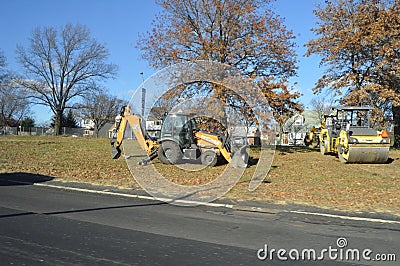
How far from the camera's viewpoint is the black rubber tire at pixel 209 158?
17719 millimetres

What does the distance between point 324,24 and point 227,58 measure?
13.0 m

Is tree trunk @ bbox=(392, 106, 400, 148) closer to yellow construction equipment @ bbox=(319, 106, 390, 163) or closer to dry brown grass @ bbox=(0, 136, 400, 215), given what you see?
dry brown grass @ bbox=(0, 136, 400, 215)

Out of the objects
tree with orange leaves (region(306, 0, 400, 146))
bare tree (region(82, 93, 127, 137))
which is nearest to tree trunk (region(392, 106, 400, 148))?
tree with orange leaves (region(306, 0, 400, 146))

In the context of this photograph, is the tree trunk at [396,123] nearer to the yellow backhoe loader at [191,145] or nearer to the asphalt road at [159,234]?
the yellow backhoe loader at [191,145]

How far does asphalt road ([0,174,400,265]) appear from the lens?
18.9ft

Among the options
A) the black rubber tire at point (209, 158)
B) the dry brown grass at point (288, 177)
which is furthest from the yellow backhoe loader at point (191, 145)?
the dry brown grass at point (288, 177)

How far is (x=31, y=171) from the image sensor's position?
16016 mm

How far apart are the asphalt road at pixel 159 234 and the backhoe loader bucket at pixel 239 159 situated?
7.79 metres

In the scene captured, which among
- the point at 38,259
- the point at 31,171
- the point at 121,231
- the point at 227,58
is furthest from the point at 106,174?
the point at 227,58

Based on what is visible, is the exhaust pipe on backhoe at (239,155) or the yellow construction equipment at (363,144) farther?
the yellow construction equipment at (363,144)

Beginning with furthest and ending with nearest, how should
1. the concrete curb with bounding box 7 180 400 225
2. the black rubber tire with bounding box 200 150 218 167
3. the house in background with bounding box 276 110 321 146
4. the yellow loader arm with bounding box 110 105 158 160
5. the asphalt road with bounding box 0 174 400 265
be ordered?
1. the house in background with bounding box 276 110 321 146
2. the yellow loader arm with bounding box 110 105 158 160
3. the black rubber tire with bounding box 200 150 218 167
4. the concrete curb with bounding box 7 180 400 225
5. the asphalt road with bounding box 0 174 400 265

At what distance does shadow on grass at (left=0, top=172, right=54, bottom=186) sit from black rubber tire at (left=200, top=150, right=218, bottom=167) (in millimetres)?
6484

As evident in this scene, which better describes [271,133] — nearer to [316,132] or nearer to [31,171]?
[316,132]

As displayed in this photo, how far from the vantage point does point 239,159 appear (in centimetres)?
1775
